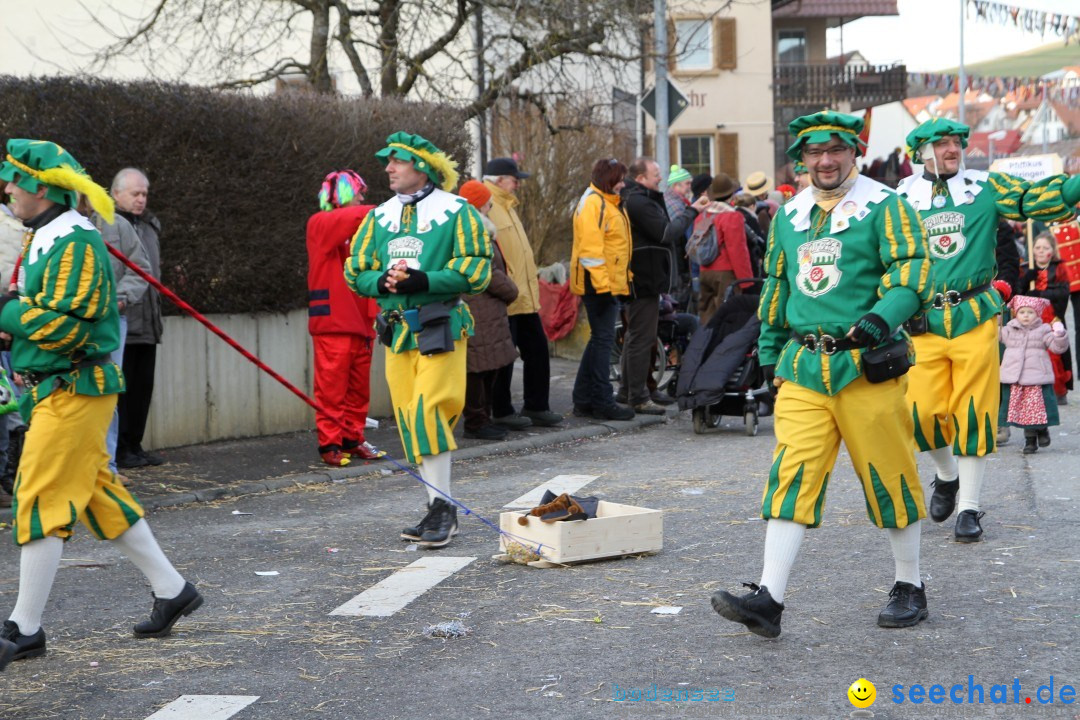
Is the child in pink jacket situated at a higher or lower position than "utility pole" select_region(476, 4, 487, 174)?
lower

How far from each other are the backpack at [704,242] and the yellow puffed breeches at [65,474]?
8790mm

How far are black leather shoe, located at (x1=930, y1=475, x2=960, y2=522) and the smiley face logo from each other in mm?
3026

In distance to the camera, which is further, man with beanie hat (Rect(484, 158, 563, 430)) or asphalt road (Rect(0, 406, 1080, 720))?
man with beanie hat (Rect(484, 158, 563, 430))

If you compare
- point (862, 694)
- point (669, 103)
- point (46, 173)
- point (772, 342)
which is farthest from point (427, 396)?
point (669, 103)

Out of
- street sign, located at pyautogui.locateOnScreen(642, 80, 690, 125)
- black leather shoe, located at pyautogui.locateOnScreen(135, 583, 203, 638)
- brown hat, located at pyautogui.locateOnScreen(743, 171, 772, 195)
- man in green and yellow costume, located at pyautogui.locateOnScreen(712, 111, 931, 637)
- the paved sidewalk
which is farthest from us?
street sign, located at pyautogui.locateOnScreen(642, 80, 690, 125)

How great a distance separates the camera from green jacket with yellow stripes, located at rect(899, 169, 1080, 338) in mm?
7324

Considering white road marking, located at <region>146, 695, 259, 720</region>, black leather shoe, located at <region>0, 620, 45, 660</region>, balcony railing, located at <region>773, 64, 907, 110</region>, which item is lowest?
white road marking, located at <region>146, 695, 259, 720</region>

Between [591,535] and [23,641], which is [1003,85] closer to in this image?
[591,535]

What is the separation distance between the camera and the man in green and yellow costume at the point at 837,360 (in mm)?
5543

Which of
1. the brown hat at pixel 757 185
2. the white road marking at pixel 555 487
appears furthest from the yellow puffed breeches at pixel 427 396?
the brown hat at pixel 757 185

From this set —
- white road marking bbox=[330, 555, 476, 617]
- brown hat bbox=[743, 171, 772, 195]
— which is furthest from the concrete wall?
brown hat bbox=[743, 171, 772, 195]

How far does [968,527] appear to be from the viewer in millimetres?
7344

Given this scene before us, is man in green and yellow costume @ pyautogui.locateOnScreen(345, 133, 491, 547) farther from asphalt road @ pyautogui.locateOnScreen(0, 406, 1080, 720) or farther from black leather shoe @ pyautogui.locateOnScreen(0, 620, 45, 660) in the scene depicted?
black leather shoe @ pyautogui.locateOnScreen(0, 620, 45, 660)

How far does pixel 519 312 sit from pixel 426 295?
4286 mm
